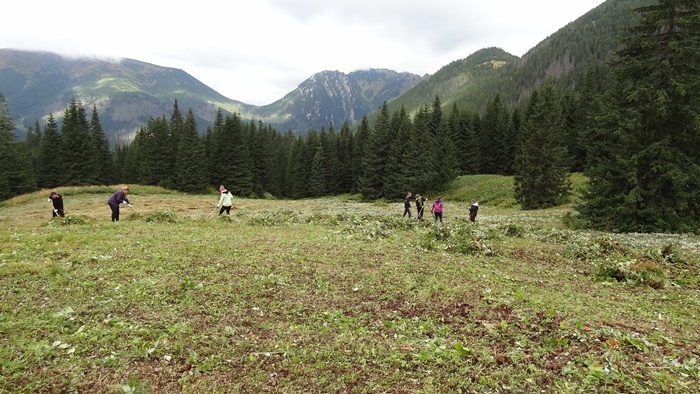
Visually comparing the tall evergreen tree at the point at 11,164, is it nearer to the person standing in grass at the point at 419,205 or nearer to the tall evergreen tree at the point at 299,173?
the tall evergreen tree at the point at 299,173

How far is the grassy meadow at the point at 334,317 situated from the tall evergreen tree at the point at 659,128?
23.9ft

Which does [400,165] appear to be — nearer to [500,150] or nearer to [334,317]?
[500,150]

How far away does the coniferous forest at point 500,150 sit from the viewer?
2189cm

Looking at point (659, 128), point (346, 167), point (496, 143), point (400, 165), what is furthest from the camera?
point (346, 167)

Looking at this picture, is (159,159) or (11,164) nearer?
(11,164)

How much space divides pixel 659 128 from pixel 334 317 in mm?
26808

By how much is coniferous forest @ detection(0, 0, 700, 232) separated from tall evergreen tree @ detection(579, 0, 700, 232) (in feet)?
0.27

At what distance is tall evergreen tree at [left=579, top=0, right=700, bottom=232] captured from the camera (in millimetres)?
21328

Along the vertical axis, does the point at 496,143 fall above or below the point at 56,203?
above

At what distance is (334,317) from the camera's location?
27.9 feet

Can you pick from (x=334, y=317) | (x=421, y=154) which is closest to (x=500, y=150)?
(x=421, y=154)

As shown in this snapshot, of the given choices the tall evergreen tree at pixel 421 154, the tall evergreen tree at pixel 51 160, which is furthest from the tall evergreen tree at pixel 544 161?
the tall evergreen tree at pixel 51 160

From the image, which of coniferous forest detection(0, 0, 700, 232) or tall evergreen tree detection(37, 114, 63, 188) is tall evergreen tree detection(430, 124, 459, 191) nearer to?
coniferous forest detection(0, 0, 700, 232)

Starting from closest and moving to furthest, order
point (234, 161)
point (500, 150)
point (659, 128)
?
point (659, 128) → point (234, 161) → point (500, 150)
